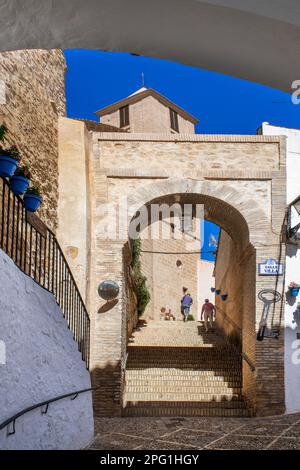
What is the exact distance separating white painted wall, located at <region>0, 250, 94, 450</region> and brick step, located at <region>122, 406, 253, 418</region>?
Result: 421 cm

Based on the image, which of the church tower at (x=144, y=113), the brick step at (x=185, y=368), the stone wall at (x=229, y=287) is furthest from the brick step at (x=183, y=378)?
the church tower at (x=144, y=113)

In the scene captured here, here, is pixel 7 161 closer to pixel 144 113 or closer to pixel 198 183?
pixel 198 183

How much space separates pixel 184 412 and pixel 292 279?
140 inches

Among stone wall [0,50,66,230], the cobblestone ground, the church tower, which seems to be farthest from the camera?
the church tower

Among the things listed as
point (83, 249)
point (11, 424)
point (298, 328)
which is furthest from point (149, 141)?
point (11, 424)

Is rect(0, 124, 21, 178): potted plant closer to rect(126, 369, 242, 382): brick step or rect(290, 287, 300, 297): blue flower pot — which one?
rect(290, 287, 300, 297): blue flower pot

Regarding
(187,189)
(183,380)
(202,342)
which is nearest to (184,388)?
(183,380)

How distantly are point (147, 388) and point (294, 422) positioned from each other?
3578 millimetres

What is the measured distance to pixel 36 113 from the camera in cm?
1161

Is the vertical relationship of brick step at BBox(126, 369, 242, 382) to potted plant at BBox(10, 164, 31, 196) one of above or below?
below

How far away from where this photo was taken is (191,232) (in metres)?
34.4

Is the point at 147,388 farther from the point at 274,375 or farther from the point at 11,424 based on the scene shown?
the point at 11,424

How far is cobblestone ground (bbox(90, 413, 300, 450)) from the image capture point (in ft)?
25.0

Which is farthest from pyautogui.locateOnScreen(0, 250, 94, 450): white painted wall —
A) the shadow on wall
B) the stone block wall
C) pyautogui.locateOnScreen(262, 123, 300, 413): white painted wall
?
pyautogui.locateOnScreen(262, 123, 300, 413): white painted wall
